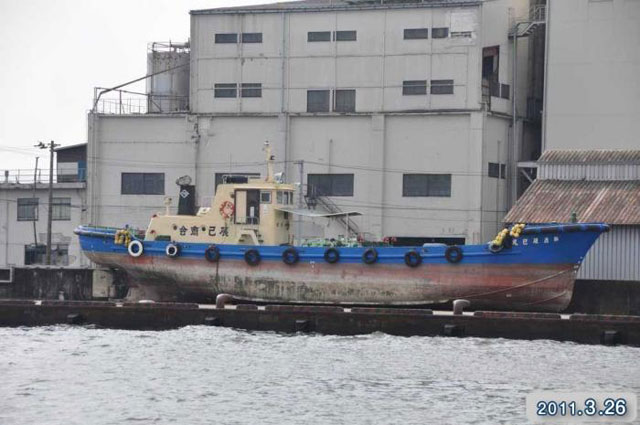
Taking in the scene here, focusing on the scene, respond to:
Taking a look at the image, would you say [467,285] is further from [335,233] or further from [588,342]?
[335,233]

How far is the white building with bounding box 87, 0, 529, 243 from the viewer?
6391 centimetres

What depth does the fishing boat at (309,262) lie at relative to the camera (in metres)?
46.6

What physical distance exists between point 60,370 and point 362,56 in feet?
107

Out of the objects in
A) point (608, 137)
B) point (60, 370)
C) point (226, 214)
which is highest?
point (608, 137)

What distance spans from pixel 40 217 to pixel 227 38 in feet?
46.8

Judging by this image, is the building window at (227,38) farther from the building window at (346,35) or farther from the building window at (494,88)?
the building window at (494,88)

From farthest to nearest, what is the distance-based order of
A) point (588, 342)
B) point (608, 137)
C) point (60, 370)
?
point (608, 137), point (588, 342), point (60, 370)

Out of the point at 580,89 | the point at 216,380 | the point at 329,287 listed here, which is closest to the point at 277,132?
the point at 580,89

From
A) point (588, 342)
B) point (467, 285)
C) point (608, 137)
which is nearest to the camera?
point (588, 342)

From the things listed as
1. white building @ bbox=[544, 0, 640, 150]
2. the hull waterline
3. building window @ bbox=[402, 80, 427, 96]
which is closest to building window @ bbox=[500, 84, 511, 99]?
white building @ bbox=[544, 0, 640, 150]

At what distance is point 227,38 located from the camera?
67.1 meters

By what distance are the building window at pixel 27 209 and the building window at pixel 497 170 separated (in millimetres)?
24301

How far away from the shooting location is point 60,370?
36.5 metres

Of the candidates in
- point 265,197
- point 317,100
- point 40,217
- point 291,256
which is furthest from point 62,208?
point 291,256
